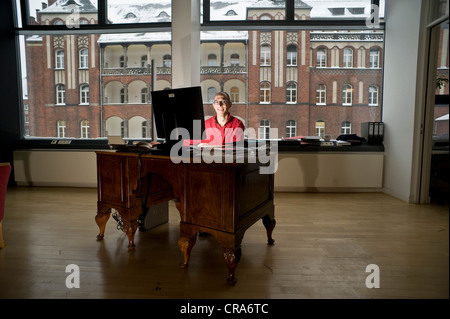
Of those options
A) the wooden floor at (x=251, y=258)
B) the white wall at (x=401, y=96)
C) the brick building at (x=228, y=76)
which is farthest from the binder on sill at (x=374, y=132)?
the wooden floor at (x=251, y=258)

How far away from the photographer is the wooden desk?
201cm

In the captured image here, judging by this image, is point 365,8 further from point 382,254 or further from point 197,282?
point 197,282

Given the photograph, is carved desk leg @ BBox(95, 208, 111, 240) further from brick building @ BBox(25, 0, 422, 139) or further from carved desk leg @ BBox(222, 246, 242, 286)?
brick building @ BBox(25, 0, 422, 139)

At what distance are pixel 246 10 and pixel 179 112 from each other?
12.4 ft

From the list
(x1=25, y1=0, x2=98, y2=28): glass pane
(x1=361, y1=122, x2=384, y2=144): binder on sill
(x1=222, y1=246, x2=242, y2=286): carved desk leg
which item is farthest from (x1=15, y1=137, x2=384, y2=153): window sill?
(x1=222, y1=246, x2=242, y2=286): carved desk leg

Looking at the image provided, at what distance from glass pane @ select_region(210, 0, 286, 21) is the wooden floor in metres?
3.47

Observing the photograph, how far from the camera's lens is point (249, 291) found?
1.94 meters

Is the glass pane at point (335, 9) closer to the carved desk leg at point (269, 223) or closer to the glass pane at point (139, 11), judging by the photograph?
the glass pane at point (139, 11)

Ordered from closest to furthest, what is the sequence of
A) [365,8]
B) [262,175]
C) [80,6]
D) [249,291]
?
Result: [249,291] < [262,175] < [365,8] < [80,6]

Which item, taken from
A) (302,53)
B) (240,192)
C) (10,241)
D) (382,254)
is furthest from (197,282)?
(302,53)

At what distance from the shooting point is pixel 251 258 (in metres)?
2.47

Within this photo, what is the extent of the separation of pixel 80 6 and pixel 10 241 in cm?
450

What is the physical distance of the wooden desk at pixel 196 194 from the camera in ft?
6.58

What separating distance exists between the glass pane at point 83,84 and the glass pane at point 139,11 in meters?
0.32
